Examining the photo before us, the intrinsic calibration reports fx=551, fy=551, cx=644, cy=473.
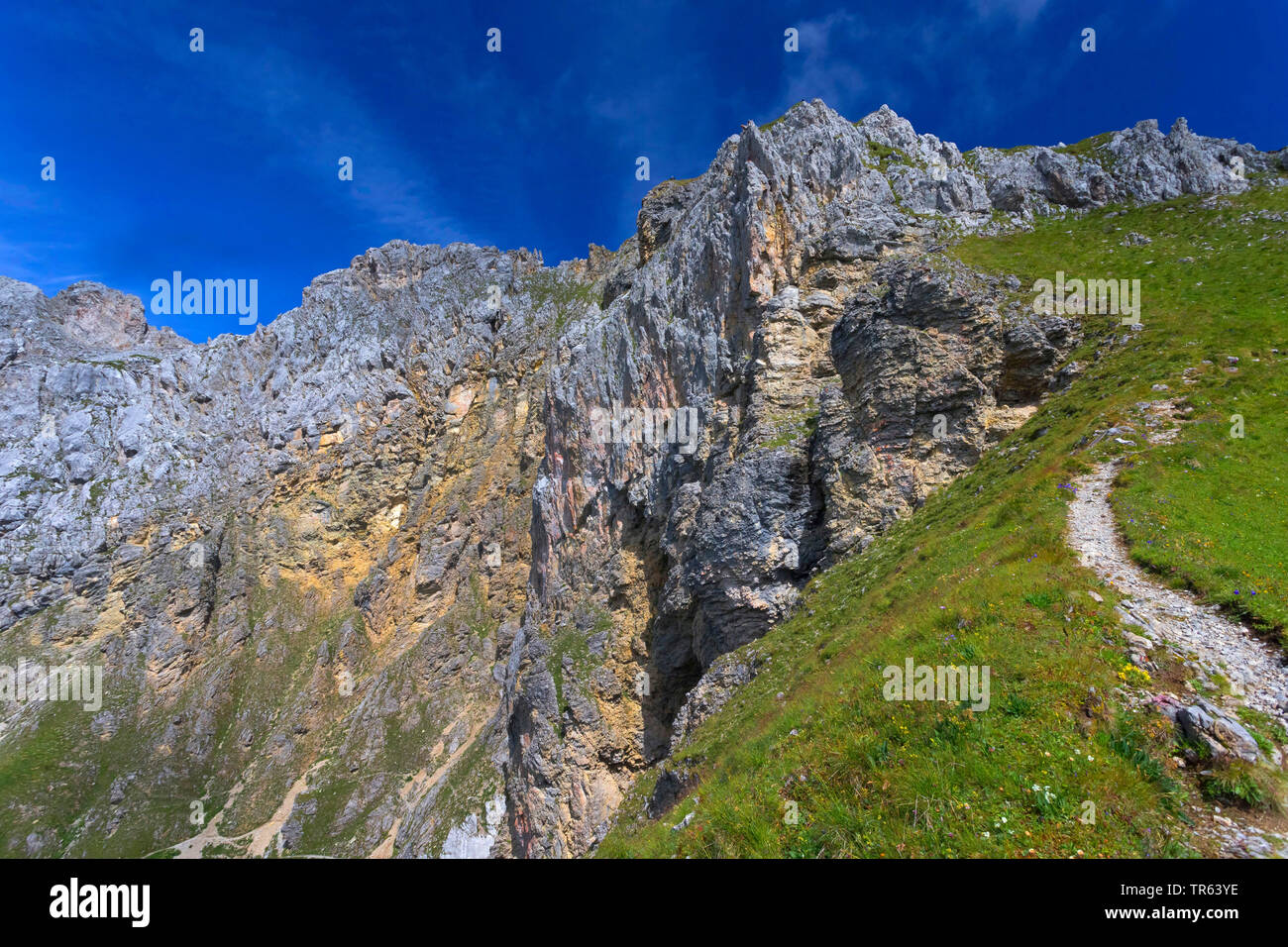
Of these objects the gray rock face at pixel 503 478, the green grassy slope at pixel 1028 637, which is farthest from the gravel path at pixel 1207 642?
the gray rock face at pixel 503 478

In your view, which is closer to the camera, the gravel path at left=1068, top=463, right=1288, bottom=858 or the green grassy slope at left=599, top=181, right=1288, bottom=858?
the gravel path at left=1068, top=463, right=1288, bottom=858

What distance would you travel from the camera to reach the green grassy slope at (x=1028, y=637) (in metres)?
8.34

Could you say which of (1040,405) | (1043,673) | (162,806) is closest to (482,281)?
(162,806)

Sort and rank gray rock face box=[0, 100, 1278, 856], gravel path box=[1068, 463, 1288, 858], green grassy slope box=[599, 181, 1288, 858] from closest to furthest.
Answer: gravel path box=[1068, 463, 1288, 858] → green grassy slope box=[599, 181, 1288, 858] → gray rock face box=[0, 100, 1278, 856]

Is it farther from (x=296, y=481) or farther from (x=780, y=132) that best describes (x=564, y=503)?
(x=296, y=481)

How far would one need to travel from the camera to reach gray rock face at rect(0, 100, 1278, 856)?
127 ft

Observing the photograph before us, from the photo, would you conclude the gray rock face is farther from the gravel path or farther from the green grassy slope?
the gravel path

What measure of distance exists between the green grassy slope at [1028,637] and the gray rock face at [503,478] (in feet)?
20.1

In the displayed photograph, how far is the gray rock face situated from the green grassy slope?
613cm

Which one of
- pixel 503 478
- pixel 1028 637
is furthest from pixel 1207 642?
pixel 503 478

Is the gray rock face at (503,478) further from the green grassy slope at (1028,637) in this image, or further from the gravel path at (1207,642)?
the gravel path at (1207,642)

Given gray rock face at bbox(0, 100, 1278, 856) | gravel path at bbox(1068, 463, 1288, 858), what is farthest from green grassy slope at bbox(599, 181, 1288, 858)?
gray rock face at bbox(0, 100, 1278, 856)

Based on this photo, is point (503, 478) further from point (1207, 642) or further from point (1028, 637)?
point (1207, 642)
